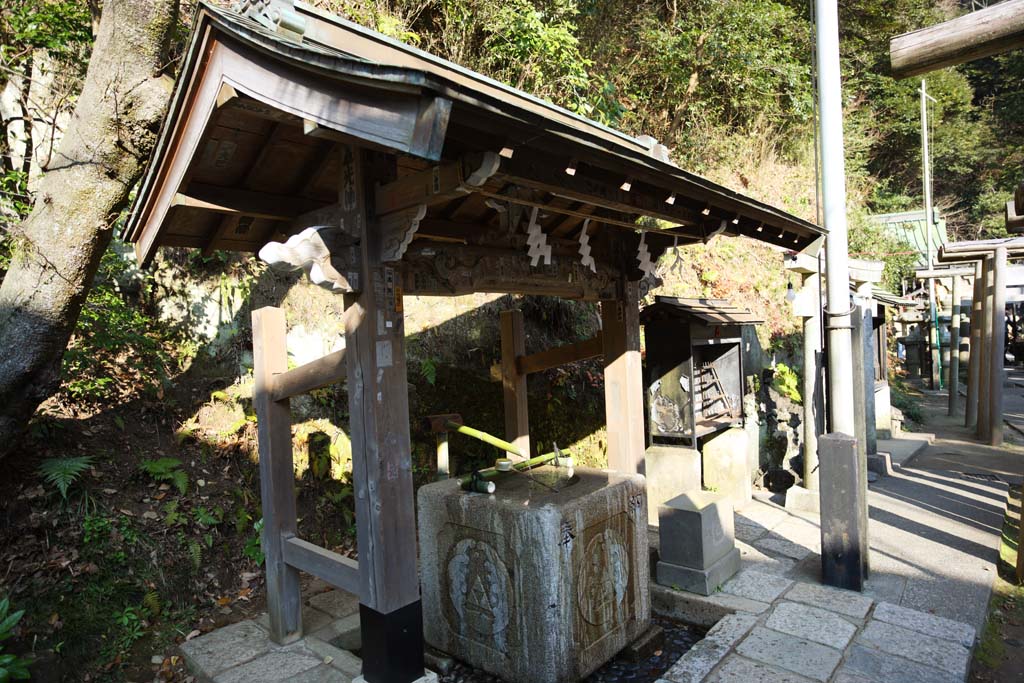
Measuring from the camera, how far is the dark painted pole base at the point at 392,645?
10.5 feet

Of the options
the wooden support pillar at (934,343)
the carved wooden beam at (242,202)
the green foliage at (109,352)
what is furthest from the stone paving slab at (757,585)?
the wooden support pillar at (934,343)

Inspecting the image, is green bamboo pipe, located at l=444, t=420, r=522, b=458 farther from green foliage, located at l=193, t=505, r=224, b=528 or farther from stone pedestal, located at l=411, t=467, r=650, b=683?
green foliage, located at l=193, t=505, r=224, b=528

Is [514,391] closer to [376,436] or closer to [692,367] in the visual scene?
[692,367]

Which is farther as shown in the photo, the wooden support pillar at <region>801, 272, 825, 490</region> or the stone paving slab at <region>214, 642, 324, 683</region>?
the wooden support pillar at <region>801, 272, 825, 490</region>

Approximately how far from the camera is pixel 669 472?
21.7 feet

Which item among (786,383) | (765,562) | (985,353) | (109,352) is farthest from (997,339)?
(109,352)

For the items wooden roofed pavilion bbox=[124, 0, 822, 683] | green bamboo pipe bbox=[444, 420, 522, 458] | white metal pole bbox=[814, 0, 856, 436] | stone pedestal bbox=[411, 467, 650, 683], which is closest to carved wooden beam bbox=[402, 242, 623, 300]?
wooden roofed pavilion bbox=[124, 0, 822, 683]

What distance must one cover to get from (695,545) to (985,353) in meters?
9.42

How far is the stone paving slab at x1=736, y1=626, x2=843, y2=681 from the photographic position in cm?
348

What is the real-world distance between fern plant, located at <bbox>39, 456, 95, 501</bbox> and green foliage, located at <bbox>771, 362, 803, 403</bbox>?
9.56m

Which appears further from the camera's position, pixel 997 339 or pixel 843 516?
pixel 997 339

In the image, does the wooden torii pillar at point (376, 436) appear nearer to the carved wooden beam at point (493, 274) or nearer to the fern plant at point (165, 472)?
the carved wooden beam at point (493, 274)

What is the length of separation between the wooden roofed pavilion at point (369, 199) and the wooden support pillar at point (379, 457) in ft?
0.04

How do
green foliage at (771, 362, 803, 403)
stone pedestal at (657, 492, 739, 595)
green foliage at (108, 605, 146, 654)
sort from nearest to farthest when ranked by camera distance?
1. green foliage at (108, 605, 146, 654)
2. stone pedestal at (657, 492, 739, 595)
3. green foliage at (771, 362, 803, 403)
